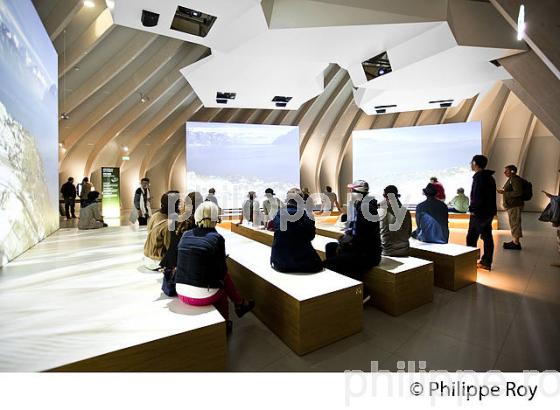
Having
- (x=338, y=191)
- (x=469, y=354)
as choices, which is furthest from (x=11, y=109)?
(x=338, y=191)

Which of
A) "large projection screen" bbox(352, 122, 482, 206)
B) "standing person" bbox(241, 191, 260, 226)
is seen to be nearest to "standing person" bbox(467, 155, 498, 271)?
"standing person" bbox(241, 191, 260, 226)

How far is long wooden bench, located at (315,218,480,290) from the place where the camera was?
344 centimetres

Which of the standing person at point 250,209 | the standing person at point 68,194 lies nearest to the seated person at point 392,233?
the standing person at point 250,209

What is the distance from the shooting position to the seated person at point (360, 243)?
2.94 m

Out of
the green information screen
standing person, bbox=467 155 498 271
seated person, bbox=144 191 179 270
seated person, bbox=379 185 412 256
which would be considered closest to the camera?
seated person, bbox=144 191 179 270

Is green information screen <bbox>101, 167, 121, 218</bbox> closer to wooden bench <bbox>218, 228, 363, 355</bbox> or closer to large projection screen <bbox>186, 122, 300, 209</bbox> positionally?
large projection screen <bbox>186, 122, 300, 209</bbox>

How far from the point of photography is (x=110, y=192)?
10.1m

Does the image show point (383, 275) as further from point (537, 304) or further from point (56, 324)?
point (56, 324)

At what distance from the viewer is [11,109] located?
377 centimetres

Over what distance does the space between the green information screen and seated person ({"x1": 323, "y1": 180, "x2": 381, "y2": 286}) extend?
9.56 meters

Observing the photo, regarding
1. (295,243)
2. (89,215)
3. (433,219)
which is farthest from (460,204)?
(89,215)

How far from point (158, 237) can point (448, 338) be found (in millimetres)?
3038

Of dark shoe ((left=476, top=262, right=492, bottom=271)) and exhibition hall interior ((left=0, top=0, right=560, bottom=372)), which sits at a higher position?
exhibition hall interior ((left=0, top=0, right=560, bottom=372))

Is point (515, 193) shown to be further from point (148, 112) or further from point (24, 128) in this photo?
point (148, 112)
